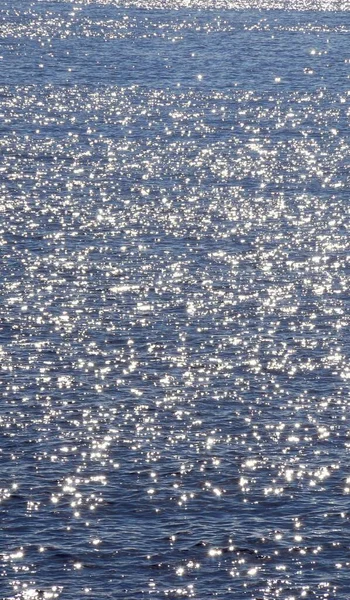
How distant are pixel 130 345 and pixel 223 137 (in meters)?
56.7

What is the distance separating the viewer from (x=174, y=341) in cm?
9075

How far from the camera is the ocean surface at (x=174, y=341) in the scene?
66312 mm

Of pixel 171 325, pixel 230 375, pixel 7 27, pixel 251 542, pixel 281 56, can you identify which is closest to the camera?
pixel 251 542

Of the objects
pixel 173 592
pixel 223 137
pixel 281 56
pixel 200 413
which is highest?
pixel 281 56

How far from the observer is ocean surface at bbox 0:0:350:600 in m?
66.3

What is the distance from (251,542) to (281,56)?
4948 inches

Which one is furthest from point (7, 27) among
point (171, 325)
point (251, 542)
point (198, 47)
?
point (251, 542)

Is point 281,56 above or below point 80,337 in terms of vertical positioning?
above

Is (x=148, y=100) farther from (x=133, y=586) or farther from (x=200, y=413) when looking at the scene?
(x=133, y=586)

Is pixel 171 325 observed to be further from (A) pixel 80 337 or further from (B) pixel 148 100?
(B) pixel 148 100

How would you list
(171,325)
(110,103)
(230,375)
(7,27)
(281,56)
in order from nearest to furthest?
(230,375)
(171,325)
(110,103)
(281,56)
(7,27)

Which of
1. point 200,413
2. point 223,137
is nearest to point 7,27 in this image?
point 223,137

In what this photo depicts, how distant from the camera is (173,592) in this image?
2469 inches

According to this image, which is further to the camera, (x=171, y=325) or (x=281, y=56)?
(x=281, y=56)
